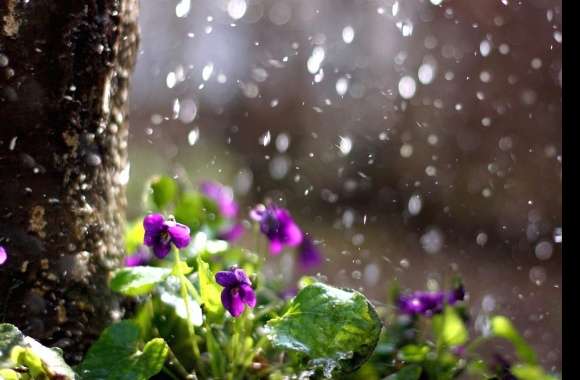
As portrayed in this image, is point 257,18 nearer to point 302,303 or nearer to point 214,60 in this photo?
point 214,60

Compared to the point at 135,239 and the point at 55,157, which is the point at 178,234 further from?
the point at 135,239

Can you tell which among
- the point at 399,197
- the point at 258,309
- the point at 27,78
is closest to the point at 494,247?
the point at 399,197

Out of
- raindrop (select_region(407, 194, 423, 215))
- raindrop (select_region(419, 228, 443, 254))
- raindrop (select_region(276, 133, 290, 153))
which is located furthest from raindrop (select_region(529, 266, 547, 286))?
raindrop (select_region(276, 133, 290, 153))

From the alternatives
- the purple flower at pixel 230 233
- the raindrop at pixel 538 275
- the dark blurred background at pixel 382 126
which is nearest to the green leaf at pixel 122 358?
the purple flower at pixel 230 233

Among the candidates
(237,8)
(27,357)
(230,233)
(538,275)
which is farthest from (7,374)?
(237,8)

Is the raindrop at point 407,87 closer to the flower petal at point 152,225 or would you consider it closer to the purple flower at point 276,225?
the purple flower at point 276,225

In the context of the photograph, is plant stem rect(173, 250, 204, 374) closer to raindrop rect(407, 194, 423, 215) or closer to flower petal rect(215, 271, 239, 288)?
flower petal rect(215, 271, 239, 288)

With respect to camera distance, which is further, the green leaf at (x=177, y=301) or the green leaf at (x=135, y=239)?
the green leaf at (x=135, y=239)
